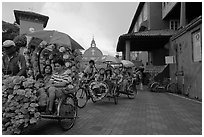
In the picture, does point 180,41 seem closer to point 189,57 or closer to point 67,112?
point 189,57

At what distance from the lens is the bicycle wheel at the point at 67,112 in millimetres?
4514

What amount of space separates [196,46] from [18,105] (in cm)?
916

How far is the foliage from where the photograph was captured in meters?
Answer: 3.73

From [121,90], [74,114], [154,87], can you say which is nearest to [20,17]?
[154,87]

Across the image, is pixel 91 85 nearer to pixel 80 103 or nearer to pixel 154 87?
pixel 80 103

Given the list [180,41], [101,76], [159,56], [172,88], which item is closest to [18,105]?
[101,76]

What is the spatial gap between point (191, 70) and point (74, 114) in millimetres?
8108

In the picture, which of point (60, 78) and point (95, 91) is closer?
point (60, 78)

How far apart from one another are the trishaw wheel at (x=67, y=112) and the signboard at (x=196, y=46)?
7150 mm

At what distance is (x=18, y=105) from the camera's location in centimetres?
377

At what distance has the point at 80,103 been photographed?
7.96 m

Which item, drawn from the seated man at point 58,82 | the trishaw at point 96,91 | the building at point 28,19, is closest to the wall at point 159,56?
the building at point 28,19

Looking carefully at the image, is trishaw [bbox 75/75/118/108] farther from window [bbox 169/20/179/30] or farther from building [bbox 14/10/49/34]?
window [bbox 169/20/179/30]

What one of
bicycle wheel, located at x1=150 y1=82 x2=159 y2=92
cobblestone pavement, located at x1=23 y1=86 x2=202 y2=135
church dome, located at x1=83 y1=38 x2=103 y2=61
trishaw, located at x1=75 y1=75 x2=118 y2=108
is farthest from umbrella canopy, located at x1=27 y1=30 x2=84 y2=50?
bicycle wheel, located at x1=150 y1=82 x2=159 y2=92
